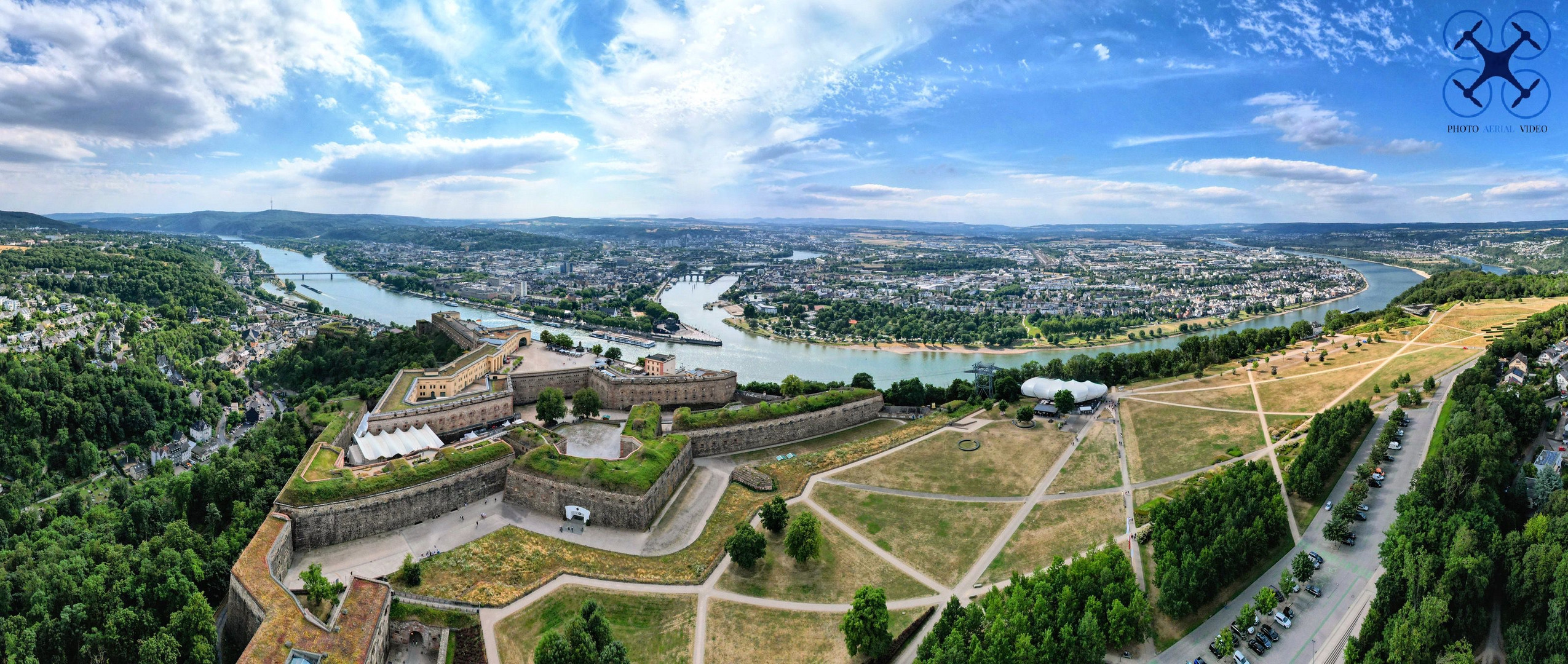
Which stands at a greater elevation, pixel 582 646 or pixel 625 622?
pixel 582 646

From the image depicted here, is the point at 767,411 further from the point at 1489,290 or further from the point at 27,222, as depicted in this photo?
the point at 27,222

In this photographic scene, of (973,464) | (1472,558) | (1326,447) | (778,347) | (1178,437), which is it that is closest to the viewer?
(1472,558)

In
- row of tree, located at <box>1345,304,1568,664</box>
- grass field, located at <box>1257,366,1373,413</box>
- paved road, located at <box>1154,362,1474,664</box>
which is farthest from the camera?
grass field, located at <box>1257,366,1373,413</box>

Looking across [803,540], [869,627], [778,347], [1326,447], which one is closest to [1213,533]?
[1326,447]

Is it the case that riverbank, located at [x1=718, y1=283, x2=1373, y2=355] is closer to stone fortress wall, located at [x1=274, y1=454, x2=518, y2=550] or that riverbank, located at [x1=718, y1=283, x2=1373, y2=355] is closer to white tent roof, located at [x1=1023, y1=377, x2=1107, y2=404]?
white tent roof, located at [x1=1023, y1=377, x2=1107, y2=404]

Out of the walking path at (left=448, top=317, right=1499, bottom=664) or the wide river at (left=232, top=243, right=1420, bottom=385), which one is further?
the wide river at (left=232, top=243, right=1420, bottom=385)

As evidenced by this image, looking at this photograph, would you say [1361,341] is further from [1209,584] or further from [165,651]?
[165,651]

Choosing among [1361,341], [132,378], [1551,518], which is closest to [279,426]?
[132,378]

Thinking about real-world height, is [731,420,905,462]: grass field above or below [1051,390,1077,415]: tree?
below

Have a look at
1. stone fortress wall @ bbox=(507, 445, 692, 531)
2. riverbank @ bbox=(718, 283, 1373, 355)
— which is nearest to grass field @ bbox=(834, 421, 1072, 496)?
stone fortress wall @ bbox=(507, 445, 692, 531)
